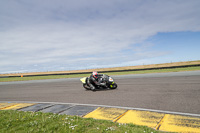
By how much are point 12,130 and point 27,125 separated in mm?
474

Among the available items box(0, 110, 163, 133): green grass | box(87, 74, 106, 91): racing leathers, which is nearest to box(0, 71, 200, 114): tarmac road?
box(87, 74, 106, 91): racing leathers

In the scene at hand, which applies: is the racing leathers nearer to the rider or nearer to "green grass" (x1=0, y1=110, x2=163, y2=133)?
the rider

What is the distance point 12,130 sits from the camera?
4812mm

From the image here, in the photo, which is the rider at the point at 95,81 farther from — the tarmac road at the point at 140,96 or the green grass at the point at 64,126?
the green grass at the point at 64,126

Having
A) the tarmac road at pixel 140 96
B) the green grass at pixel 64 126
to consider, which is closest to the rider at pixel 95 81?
the tarmac road at pixel 140 96

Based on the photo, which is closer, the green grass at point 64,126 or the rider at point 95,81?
the green grass at point 64,126

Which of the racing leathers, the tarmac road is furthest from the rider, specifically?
the tarmac road

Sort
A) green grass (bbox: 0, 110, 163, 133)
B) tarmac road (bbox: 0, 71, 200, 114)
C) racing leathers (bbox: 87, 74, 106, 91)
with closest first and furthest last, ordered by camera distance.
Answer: green grass (bbox: 0, 110, 163, 133) < tarmac road (bbox: 0, 71, 200, 114) < racing leathers (bbox: 87, 74, 106, 91)

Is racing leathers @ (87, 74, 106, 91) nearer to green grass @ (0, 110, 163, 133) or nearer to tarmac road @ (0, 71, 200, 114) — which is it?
tarmac road @ (0, 71, 200, 114)

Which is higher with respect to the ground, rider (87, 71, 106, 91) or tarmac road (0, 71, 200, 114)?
rider (87, 71, 106, 91)

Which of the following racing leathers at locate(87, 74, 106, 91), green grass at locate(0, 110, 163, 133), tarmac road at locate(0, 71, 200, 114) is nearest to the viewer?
green grass at locate(0, 110, 163, 133)

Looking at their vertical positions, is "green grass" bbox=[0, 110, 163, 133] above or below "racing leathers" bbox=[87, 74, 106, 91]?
below

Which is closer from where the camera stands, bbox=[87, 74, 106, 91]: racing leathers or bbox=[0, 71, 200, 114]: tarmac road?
bbox=[0, 71, 200, 114]: tarmac road

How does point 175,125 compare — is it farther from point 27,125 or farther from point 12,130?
point 12,130
